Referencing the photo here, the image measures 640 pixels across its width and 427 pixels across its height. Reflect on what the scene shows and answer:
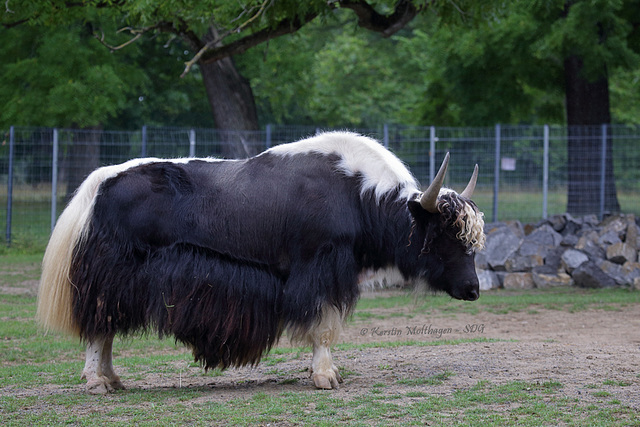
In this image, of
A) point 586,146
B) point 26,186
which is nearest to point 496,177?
point 586,146

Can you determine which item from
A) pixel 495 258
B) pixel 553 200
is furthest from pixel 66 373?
pixel 553 200

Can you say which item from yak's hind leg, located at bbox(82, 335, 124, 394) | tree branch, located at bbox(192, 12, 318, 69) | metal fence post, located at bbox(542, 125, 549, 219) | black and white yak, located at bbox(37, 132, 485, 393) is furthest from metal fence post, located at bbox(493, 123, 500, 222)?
yak's hind leg, located at bbox(82, 335, 124, 394)

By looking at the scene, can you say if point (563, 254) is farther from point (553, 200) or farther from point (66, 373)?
point (66, 373)

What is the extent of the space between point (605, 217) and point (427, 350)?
7907 mm

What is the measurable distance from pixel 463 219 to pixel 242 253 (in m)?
1.78

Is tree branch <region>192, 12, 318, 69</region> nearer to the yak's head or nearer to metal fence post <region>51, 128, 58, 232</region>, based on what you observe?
metal fence post <region>51, 128, 58, 232</region>

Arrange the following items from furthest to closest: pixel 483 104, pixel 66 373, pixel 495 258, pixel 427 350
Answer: pixel 483 104 < pixel 495 258 < pixel 427 350 < pixel 66 373

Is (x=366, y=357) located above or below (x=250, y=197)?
below

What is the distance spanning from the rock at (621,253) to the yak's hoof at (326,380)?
827cm

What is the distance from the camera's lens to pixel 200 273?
6.24 m

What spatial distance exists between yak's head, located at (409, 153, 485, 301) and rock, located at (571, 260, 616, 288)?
24.3ft

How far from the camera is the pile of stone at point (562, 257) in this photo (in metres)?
13.0

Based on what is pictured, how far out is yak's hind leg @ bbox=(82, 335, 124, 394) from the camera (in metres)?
6.29

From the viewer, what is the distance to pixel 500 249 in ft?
44.4
